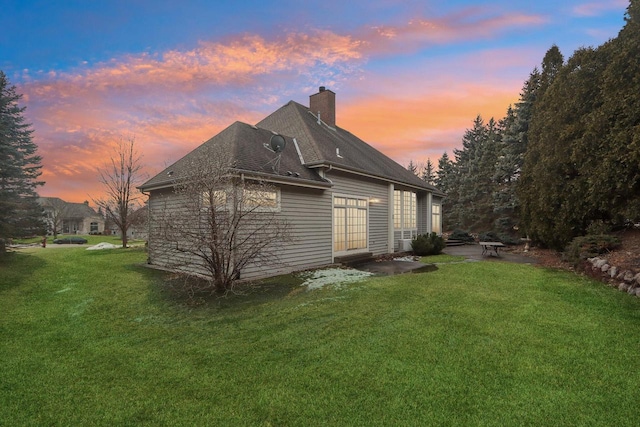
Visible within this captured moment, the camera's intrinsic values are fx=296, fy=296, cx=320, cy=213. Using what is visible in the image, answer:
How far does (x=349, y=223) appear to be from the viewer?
1200cm

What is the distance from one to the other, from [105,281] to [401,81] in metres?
13.1

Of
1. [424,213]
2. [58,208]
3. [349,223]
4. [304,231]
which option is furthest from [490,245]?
[58,208]

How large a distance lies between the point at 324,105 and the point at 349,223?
809cm

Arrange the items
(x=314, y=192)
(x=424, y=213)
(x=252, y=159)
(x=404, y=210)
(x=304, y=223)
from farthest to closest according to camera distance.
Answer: (x=424, y=213)
(x=404, y=210)
(x=314, y=192)
(x=304, y=223)
(x=252, y=159)

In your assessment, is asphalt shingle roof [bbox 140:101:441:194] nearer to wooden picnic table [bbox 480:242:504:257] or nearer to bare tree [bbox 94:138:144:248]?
wooden picnic table [bbox 480:242:504:257]

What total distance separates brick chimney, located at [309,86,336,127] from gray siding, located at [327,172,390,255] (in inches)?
219

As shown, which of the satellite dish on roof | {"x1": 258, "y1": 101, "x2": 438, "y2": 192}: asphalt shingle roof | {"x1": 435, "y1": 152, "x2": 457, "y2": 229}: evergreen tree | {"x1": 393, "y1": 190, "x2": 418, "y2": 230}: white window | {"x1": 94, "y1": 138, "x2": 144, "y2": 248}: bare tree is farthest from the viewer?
{"x1": 435, "y1": 152, "x2": 457, "y2": 229}: evergreen tree

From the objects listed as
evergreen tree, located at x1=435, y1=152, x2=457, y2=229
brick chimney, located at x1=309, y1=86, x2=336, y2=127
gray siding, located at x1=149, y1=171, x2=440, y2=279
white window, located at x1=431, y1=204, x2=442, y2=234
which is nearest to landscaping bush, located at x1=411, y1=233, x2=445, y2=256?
gray siding, located at x1=149, y1=171, x2=440, y2=279

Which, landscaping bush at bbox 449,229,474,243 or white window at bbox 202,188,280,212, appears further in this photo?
landscaping bush at bbox 449,229,474,243

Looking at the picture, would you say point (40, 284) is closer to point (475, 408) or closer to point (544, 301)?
point (475, 408)

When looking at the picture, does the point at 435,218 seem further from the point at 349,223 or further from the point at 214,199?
the point at 214,199

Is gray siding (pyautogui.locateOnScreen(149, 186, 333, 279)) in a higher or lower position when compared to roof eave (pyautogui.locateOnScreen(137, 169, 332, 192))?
lower

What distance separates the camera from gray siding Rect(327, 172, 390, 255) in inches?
463

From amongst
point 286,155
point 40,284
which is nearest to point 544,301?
point 286,155
